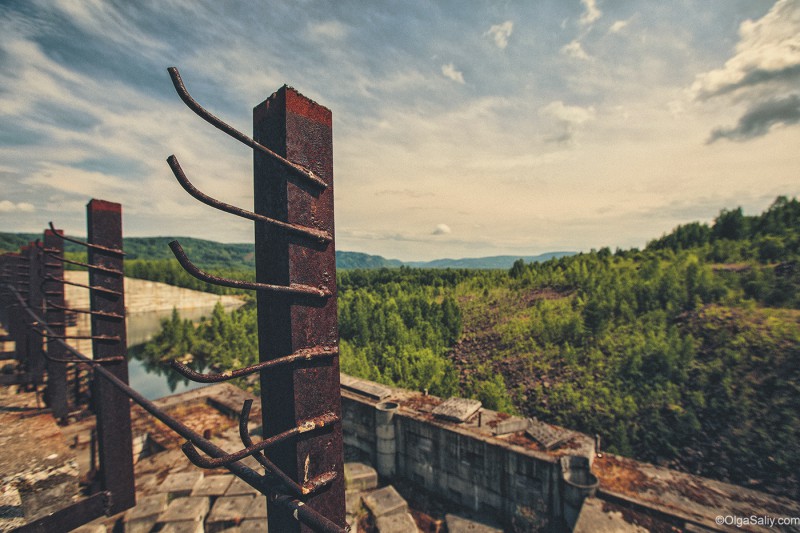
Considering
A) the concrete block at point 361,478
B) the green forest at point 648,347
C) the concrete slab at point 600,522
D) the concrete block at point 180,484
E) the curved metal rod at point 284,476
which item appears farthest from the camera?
the green forest at point 648,347

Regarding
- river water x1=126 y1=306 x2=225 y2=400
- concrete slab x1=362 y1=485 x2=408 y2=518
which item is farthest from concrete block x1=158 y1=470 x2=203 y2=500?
river water x1=126 y1=306 x2=225 y2=400

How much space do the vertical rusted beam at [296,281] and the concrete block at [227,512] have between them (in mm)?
5092

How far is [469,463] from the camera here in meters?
6.88

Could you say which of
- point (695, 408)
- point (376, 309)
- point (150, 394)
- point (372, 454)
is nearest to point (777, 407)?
point (695, 408)

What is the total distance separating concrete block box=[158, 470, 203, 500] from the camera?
5476 millimetres

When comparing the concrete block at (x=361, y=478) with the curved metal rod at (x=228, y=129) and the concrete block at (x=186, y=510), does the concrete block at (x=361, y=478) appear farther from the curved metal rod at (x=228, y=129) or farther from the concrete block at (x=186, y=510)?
the curved metal rod at (x=228, y=129)

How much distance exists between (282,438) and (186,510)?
539 cm

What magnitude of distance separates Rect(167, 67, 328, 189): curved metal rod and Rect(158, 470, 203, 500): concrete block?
6.55 metres

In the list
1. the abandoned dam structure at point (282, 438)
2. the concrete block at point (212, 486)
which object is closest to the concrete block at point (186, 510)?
the abandoned dam structure at point (282, 438)

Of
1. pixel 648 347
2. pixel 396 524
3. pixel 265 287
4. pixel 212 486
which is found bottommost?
pixel 396 524

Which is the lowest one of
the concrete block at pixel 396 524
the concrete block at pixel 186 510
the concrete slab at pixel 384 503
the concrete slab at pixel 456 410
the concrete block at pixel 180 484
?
the concrete block at pixel 396 524

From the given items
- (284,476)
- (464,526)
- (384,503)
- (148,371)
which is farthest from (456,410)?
(148,371)

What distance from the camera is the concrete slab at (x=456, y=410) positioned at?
7.37m

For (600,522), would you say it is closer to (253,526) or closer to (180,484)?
(253,526)
